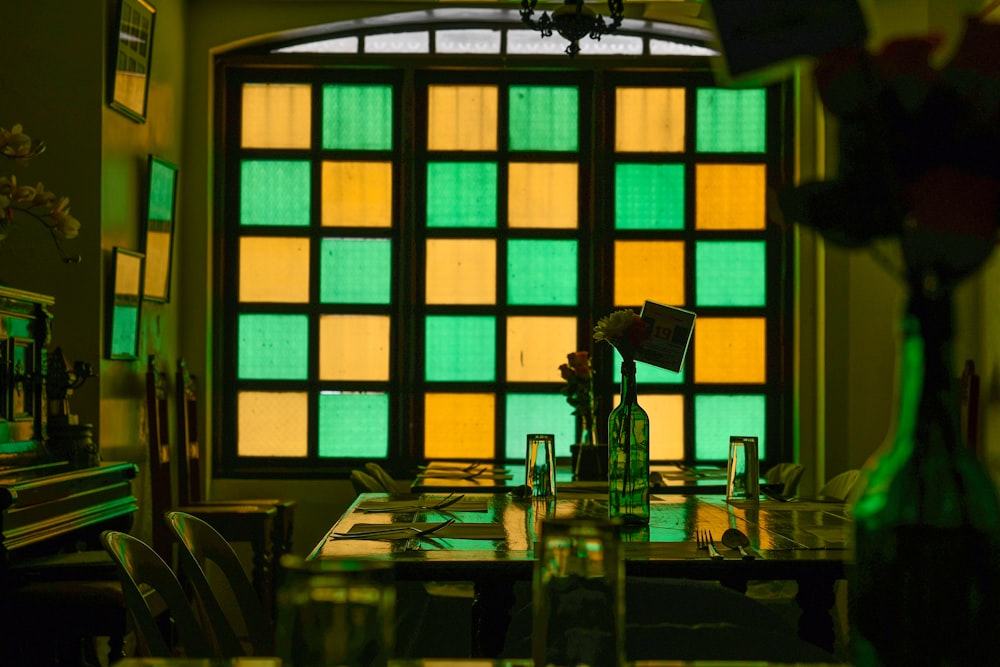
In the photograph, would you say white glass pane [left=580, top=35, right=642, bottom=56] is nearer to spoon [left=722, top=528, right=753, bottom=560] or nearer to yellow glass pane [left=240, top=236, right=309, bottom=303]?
yellow glass pane [left=240, top=236, right=309, bottom=303]

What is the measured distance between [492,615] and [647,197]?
13.8ft

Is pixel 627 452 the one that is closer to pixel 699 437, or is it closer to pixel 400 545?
pixel 400 545

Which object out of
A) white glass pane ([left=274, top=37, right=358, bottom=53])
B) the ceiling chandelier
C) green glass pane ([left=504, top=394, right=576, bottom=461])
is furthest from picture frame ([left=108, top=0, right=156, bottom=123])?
green glass pane ([left=504, top=394, right=576, bottom=461])

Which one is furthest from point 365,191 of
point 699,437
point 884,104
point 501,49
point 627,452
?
point 884,104

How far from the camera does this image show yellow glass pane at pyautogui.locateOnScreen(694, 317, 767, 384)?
6.18 m

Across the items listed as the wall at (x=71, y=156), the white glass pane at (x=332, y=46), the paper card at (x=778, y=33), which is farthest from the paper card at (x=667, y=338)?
the white glass pane at (x=332, y=46)

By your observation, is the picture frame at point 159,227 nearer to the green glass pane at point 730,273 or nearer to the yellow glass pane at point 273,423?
the yellow glass pane at point 273,423

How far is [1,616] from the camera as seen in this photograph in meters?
3.08

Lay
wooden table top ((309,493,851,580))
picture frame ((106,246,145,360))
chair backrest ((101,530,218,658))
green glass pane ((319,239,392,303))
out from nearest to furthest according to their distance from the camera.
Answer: chair backrest ((101,530,218,658)) < wooden table top ((309,493,851,580)) < picture frame ((106,246,145,360)) < green glass pane ((319,239,392,303))

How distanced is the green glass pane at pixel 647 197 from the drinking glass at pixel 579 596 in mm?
5449

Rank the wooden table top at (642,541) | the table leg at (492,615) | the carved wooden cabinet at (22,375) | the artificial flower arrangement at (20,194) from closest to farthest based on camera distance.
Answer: the wooden table top at (642,541)
the table leg at (492,615)
the artificial flower arrangement at (20,194)
the carved wooden cabinet at (22,375)

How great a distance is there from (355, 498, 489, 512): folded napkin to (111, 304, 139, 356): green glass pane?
210cm

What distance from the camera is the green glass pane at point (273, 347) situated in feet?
20.1

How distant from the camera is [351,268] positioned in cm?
611
